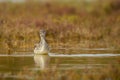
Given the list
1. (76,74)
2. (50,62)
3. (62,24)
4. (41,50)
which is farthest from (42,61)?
(62,24)

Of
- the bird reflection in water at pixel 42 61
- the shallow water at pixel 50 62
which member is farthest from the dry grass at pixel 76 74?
the bird reflection in water at pixel 42 61

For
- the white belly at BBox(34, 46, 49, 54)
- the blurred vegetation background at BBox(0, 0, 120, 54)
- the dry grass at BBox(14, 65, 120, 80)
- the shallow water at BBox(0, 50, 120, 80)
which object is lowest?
the dry grass at BBox(14, 65, 120, 80)

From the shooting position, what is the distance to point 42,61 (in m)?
20.1

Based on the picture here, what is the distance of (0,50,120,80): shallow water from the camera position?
17839mm

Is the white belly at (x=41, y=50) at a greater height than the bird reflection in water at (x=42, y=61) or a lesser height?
greater

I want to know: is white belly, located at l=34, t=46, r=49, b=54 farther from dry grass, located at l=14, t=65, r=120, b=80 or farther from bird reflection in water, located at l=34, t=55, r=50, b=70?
dry grass, located at l=14, t=65, r=120, b=80

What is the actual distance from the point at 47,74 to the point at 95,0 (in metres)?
21.5

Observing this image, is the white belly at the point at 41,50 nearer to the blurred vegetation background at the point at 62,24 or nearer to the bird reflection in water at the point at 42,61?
the bird reflection in water at the point at 42,61

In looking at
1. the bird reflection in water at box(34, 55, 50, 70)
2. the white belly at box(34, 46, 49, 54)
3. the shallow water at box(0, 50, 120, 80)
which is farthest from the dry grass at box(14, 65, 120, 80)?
the white belly at box(34, 46, 49, 54)

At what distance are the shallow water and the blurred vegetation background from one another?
1.97 metres

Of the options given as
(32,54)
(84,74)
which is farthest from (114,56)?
(84,74)

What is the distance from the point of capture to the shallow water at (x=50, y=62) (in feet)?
58.5

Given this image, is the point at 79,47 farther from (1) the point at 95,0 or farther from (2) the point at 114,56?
(1) the point at 95,0

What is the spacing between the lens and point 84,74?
54.1 feet
